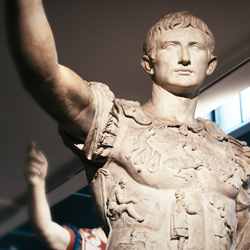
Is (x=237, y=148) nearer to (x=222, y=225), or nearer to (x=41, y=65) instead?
(x=222, y=225)

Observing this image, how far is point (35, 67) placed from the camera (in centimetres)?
193

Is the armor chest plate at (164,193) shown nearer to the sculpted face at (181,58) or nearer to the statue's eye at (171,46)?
the sculpted face at (181,58)

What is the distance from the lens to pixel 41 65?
1.94 m

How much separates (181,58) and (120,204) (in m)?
0.89

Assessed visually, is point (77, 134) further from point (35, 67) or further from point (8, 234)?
point (8, 234)

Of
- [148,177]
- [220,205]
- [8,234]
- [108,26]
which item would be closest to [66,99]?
[148,177]

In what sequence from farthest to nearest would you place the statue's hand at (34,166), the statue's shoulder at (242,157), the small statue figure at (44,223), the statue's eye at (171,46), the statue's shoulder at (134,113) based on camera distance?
the small statue figure at (44,223), the statue's hand at (34,166), the statue's shoulder at (242,157), the statue's eye at (171,46), the statue's shoulder at (134,113)

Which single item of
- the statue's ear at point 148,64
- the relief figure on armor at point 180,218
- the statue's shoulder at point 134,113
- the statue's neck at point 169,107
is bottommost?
the relief figure on armor at point 180,218

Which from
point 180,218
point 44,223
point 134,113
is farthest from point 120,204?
point 44,223

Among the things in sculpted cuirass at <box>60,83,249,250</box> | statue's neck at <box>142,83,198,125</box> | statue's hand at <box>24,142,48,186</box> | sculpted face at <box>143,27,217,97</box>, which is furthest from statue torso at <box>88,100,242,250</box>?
statue's hand at <box>24,142,48,186</box>

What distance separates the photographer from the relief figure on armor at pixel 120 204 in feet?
7.50

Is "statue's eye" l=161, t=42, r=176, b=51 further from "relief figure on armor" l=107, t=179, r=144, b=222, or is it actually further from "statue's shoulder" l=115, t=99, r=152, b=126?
"relief figure on armor" l=107, t=179, r=144, b=222

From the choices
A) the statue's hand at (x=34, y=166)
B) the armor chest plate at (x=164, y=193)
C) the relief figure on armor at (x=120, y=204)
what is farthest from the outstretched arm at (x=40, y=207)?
the relief figure on armor at (x=120, y=204)

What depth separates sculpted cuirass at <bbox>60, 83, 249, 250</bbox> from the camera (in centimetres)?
226
